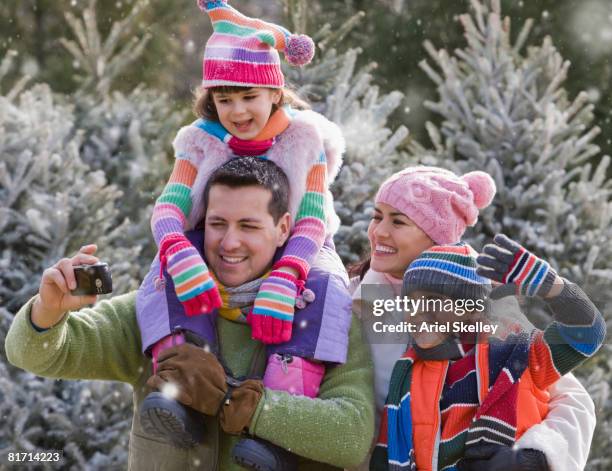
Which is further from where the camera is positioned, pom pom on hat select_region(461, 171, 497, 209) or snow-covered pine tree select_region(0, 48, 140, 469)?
snow-covered pine tree select_region(0, 48, 140, 469)

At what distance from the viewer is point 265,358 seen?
3.16 meters

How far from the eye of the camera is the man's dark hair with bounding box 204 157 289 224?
3237 millimetres

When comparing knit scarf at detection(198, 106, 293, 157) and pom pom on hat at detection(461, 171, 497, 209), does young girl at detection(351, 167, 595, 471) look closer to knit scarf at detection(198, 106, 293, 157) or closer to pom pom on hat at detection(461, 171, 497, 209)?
pom pom on hat at detection(461, 171, 497, 209)

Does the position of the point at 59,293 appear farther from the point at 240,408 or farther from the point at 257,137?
the point at 257,137

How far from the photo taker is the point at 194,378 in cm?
295

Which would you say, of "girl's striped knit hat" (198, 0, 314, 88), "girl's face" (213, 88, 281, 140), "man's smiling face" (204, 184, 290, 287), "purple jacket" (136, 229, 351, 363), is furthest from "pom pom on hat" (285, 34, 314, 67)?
"purple jacket" (136, 229, 351, 363)

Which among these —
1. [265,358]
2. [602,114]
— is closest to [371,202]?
[265,358]

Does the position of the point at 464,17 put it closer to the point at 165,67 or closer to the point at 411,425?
the point at 411,425

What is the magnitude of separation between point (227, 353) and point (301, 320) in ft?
0.81

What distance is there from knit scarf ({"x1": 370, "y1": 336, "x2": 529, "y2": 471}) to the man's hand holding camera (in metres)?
0.93

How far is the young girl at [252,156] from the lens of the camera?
3.10 meters

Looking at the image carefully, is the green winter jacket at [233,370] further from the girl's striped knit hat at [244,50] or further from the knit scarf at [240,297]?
the girl's striped knit hat at [244,50]

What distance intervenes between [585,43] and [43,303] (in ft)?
22.8

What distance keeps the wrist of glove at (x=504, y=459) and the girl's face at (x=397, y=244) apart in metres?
0.66
